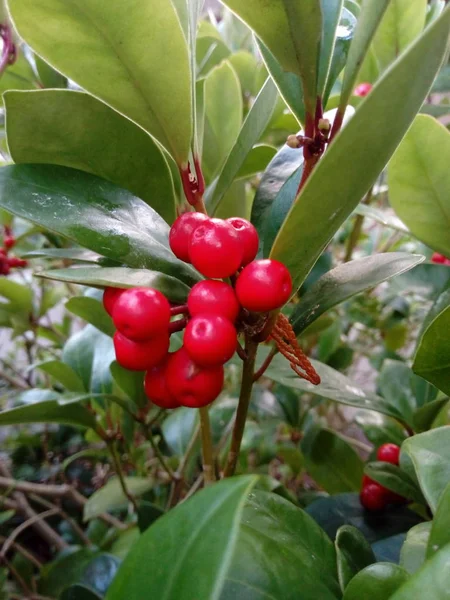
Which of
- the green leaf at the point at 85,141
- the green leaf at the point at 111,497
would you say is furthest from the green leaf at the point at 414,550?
the green leaf at the point at 111,497

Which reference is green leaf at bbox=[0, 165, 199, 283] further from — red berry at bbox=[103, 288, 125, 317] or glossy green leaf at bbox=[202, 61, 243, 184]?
glossy green leaf at bbox=[202, 61, 243, 184]

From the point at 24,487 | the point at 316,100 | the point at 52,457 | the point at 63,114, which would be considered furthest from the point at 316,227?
the point at 52,457

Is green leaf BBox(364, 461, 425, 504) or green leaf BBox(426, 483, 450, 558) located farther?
green leaf BBox(364, 461, 425, 504)

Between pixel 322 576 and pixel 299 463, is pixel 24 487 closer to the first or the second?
pixel 299 463

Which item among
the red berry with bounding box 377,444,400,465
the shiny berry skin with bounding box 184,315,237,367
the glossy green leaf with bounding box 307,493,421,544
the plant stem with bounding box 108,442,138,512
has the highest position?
the shiny berry skin with bounding box 184,315,237,367

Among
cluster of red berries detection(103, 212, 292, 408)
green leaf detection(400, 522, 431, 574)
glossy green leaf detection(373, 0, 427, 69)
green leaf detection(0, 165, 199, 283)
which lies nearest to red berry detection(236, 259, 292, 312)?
cluster of red berries detection(103, 212, 292, 408)

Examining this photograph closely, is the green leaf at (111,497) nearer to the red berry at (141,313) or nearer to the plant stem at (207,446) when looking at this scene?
the plant stem at (207,446)

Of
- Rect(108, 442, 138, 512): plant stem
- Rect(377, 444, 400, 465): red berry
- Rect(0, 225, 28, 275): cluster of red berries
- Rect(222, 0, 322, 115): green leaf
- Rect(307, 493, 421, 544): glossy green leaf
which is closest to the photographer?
Rect(222, 0, 322, 115): green leaf
